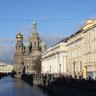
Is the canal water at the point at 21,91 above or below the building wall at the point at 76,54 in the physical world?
below

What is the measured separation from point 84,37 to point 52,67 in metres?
47.2

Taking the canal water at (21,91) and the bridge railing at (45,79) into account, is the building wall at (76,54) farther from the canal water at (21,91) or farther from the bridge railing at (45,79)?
the canal water at (21,91)

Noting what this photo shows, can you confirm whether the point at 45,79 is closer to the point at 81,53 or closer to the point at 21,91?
the point at 21,91

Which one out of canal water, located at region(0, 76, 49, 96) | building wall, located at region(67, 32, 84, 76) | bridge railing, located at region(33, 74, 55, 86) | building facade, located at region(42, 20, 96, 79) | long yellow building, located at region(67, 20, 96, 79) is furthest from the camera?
building wall, located at region(67, 32, 84, 76)

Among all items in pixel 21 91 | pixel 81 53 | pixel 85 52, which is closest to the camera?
pixel 85 52

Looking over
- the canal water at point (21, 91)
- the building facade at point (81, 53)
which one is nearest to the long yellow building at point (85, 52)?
the building facade at point (81, 53)

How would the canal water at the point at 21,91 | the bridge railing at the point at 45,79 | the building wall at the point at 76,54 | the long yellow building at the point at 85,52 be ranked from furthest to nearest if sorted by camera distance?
the building wall at the point at 76,54, the bridge railing at the point at 45,79, the canal water at the point at 21,91, the long yellow building at the point at 85,52

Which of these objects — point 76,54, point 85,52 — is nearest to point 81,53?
point 85,52

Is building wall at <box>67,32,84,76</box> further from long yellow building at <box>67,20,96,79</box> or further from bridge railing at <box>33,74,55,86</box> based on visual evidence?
bridge railing at <box>33,74,55,86</box>

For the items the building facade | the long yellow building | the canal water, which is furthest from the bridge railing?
the long yellow building

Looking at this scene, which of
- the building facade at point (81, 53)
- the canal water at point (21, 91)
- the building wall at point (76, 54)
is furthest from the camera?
the building wall at point (76, 54)

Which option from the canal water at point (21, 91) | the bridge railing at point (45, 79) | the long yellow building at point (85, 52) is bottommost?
the canal water at point (21, 91)

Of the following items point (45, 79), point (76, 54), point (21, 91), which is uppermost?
point (76, 54)

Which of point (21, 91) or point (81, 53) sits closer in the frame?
point (81, 53)
